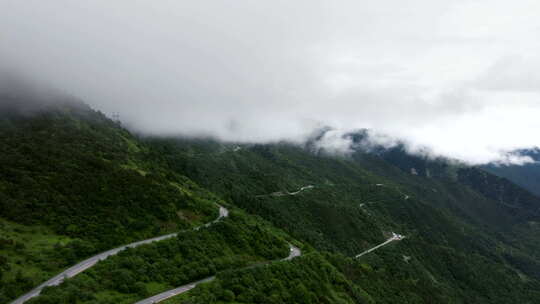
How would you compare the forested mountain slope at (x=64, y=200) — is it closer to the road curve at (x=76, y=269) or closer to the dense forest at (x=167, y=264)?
the road curve at (x=76, y=269)

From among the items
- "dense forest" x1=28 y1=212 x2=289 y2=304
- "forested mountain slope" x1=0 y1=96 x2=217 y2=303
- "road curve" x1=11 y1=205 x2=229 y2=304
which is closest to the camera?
"road curve" x1=11 y1=205 x2=229 y2=304

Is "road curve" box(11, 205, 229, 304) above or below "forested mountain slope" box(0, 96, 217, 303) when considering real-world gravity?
below

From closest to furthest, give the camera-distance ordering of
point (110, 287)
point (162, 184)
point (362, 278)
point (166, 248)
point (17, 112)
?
point (110, 287), point (166, 248), point (162, 184), point (17, 112), point (362, 278)

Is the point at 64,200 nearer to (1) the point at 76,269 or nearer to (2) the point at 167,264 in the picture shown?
(1) the point at 76,269

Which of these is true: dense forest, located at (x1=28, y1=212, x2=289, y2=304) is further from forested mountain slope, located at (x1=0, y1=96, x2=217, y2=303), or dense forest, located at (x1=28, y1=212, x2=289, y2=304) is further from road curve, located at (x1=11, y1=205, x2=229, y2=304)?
forested mountain slope, located at (x1=0, y1=96, x2=217, y2=303)

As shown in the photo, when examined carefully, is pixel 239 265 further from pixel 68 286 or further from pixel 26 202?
pixel 26 202

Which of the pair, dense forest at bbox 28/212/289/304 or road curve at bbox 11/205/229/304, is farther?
dense forest at bbox 28/212/289/304

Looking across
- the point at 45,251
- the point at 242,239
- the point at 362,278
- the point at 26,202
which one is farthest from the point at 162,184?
the point at 362,278

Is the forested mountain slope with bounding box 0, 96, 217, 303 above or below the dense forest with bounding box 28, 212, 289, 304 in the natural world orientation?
above

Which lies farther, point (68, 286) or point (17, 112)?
point (17, 112)

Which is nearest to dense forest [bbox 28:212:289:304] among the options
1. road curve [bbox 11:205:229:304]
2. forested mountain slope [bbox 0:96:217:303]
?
road curve [bbox 11:205:229:304]

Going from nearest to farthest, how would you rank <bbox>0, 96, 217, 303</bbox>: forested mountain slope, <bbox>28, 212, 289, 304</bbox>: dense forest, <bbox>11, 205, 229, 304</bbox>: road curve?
<bbox>11, 205, 229, 304</bbox>: road curve → <bbox>28, 212, 289, 304</bbox>: dense forest → <bbox>0, 96, 217, 303</bbox>: forested mountain slope
